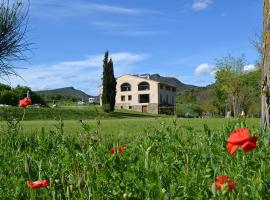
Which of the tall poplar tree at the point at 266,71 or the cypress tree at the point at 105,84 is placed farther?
the cypress tree at the point at 105,84

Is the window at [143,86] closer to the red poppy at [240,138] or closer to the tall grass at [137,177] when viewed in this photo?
the tall grass at [137,177]

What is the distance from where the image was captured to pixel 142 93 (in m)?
108

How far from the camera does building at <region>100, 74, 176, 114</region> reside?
10488 cm

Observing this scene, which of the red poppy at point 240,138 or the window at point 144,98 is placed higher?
the window at point 144,98

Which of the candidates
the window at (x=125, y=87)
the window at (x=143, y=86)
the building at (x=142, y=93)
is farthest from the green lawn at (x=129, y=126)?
the window at (x=125, y=87)

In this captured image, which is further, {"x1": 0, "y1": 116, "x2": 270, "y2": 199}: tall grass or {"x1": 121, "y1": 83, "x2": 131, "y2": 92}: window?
{"x1": 121, "y1": 83, "x2": 131, "y2": 92}: window

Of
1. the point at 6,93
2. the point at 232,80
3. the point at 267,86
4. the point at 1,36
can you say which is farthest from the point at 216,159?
the point at 232,80

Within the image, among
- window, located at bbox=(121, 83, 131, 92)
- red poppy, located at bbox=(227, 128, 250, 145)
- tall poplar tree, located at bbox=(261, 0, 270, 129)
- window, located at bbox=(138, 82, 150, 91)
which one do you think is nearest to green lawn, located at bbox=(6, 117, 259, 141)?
tall poplar tree, located at bbox=(261, 0, 270, 129)

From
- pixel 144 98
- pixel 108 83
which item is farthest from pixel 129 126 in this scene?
pixel 144 98

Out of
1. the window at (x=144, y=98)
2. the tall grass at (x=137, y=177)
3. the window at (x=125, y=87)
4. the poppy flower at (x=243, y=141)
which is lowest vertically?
the tall grass at (x=137, y=177)

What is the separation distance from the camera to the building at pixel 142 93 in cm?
10488

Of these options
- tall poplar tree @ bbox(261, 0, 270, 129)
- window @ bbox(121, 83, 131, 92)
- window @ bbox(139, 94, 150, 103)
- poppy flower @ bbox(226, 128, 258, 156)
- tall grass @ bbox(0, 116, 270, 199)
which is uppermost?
window @ bbox(121, 83, 131, 92)

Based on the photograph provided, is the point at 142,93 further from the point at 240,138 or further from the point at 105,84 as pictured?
the point at 240,138

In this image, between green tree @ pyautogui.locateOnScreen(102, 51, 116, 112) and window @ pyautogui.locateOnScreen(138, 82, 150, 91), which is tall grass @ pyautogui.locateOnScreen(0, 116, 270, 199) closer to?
green tree @ pyautogui.locateOnScreen(102, 51, 116, 112)
